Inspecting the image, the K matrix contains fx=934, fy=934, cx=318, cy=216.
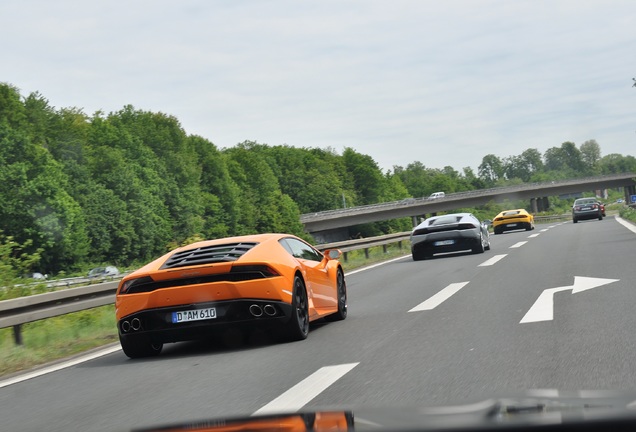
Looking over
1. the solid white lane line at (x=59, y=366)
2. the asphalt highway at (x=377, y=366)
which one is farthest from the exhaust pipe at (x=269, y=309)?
the solid white lane line at (x=59, y=366)

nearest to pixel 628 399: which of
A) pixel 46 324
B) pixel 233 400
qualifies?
pixel 233 400

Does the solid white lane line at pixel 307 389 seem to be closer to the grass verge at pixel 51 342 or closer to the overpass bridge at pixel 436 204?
the grass verge at pixel 51 342

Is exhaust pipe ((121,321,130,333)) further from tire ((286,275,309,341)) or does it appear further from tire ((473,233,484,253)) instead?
tire ((473,233,484,253))

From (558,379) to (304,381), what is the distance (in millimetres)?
1875

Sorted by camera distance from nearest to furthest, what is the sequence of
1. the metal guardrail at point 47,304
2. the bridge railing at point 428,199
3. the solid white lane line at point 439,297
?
the metal guardrail at point 47,304 < the solid white lane line at point 439,297 < the bridge railing at point 428,199

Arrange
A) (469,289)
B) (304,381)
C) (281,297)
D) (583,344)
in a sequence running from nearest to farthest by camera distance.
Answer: (304,381) < (583,344) < (281,297) < (469,289)

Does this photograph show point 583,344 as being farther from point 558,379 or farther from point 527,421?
point 527,421

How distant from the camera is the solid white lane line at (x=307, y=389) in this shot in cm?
588

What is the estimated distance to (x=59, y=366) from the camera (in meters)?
9.25

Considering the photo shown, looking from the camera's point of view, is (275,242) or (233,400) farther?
(275,242)

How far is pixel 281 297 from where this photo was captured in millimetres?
8906

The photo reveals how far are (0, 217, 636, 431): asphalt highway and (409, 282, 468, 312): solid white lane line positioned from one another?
8cm

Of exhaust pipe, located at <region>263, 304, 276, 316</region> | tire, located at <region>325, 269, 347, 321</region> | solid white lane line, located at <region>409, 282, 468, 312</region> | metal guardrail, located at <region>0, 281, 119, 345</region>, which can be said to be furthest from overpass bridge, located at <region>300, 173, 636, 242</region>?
exhaust pipe, located at <region>263, 304, 276, 316</region>

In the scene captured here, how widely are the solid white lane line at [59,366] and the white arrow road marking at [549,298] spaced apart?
4454 mm
